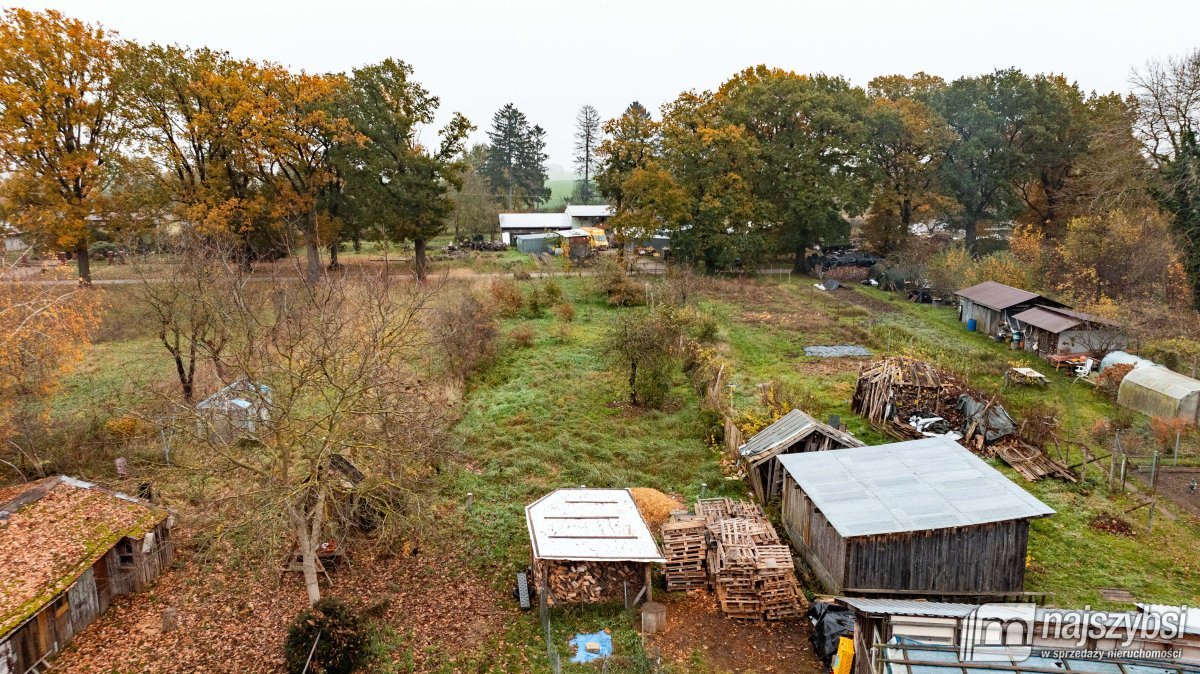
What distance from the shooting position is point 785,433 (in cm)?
1758

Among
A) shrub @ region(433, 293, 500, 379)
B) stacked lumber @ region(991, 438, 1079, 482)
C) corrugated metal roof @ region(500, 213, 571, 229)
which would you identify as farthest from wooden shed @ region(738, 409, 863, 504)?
corrugated metal roof @ region(500, 213, 571, 229)

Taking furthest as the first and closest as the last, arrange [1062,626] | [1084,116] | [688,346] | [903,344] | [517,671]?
[1084,116] → [903,344] → [688,346] → [517,671] → [1062,626]

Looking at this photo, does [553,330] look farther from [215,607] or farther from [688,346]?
[215,607]

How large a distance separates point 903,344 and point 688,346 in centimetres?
1120

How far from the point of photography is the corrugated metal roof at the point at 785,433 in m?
16.9

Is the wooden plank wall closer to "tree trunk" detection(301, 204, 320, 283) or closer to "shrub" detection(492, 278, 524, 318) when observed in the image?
"shrub" detection(492, 278, 524, 318)

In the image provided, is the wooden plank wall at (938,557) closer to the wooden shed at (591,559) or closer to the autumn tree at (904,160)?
the wooden shed at (591,559)

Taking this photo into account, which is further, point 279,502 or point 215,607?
point 215,607

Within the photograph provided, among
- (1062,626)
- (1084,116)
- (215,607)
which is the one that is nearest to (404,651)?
(215,607)

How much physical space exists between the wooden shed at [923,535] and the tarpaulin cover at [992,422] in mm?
6819

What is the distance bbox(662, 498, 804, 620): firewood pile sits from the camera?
42.1ft

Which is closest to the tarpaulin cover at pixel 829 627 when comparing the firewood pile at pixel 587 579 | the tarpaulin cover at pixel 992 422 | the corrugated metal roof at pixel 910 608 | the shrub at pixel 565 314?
the corrugated metal roof at pixel 910 608

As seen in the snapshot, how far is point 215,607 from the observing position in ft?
43.6

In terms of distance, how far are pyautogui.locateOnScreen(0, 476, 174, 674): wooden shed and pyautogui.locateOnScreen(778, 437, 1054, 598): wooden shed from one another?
1408cm
